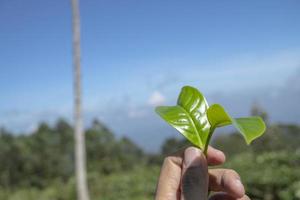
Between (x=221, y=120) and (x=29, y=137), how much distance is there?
2344 cm

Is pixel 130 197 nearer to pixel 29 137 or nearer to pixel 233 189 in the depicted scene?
pixel 233 189

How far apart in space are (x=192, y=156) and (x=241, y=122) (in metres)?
0.23

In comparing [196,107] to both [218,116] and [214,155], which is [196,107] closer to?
[218,116]

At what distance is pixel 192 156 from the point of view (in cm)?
115

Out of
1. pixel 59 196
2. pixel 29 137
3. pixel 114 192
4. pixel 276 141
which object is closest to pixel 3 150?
pixel 29 137

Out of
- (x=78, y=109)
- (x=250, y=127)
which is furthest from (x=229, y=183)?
(x=78, y=109)

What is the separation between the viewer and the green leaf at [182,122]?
1.07m

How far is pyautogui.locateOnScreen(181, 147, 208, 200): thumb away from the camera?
3.76 feet

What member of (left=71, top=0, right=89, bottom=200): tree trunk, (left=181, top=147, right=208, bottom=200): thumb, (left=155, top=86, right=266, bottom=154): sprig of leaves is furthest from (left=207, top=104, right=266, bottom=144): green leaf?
(left=71, top=0, right=89, bottom=200): tree trunk

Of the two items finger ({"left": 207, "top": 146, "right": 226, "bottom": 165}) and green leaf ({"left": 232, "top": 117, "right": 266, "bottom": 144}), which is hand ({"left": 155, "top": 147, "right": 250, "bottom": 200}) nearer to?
finger ({"left": 207, "top": 146, "right": 226, "bottom": 165})

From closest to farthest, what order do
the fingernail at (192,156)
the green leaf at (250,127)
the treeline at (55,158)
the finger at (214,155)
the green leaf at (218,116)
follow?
the green leaf at (250,127) → the green leaf at (218,116) → the fingernail at (192,156) → the finger at (214,155) → the treeline at (55,158)

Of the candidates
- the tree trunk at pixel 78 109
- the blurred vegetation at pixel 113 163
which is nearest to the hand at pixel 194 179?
the blurred vegetation at pixel 113 163

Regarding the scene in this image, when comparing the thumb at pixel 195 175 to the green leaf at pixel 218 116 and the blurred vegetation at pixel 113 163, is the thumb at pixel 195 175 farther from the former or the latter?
the blurred vegetation at pixel 113 163

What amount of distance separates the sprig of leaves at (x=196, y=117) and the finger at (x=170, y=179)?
146 mm
